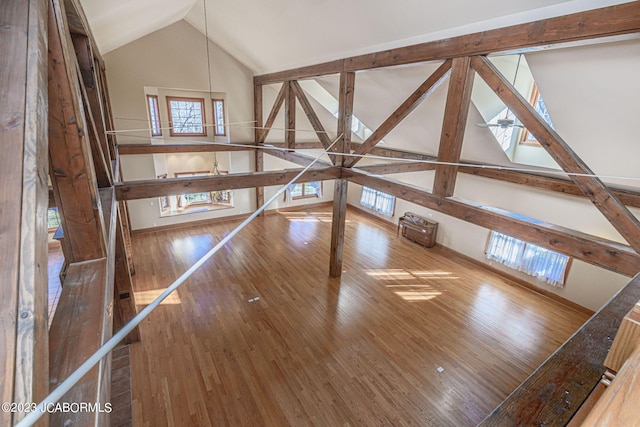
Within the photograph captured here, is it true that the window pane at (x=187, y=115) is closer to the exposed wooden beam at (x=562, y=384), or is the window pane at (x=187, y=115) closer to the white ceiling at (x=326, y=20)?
the white ceiling at (x=326, y=20)

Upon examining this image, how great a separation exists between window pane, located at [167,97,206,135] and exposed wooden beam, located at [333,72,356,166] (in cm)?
452

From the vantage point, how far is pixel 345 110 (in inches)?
191

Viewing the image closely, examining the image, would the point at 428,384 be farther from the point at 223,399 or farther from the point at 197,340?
the point at 197,340

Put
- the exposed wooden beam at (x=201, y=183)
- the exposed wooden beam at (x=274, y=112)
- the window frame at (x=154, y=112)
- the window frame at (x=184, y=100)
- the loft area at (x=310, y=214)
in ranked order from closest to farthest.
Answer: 1. the loft area at (x=310, y=214)
2. the exposed wooden beam at (x=201, y=183)
3. the exposed wooden beam at (x=274, y=112)
4. the window frame at (x=154, y=112)
5. the window frame at (x=184, y=100)

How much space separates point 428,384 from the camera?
386 centimetres

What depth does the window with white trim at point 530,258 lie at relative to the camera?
18.9 ft

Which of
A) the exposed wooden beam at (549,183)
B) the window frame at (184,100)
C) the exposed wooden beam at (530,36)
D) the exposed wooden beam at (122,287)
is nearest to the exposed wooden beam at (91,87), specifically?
the exposed wooden beam at (122,287)

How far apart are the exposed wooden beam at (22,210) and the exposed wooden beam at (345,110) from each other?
4.22m

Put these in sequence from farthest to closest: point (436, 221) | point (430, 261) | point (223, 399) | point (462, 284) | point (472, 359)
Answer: point (436, 221) < point (430, 261) < point (462, 284) < point (472, 359) < point (223, 399)

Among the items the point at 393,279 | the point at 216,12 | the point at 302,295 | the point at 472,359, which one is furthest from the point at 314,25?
the point at 472,359

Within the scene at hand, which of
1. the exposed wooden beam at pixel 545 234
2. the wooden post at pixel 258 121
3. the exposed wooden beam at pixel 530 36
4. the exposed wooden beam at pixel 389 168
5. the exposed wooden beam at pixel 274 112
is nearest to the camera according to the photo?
the exposed wooden beam at pixel 530 36

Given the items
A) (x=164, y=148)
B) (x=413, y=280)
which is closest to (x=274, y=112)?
(x=164, y=148)

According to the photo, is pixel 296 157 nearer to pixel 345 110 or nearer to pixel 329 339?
pixel 345 110

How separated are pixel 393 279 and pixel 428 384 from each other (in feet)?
8.62
